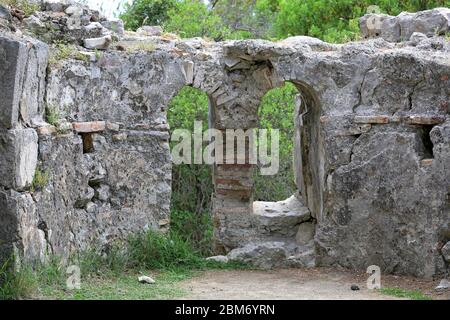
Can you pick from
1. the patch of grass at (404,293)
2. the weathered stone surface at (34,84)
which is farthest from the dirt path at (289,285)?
the weathered stone surface at (34,84)

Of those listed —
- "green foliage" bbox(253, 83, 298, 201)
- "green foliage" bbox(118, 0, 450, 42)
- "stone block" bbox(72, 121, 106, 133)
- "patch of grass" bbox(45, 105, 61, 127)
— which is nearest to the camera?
"patch of grass" bbox(45, 105, 61, 127)

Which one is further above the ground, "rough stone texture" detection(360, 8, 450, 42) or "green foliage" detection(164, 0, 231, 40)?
"green foliage" detection(164, 0, 231, 40)

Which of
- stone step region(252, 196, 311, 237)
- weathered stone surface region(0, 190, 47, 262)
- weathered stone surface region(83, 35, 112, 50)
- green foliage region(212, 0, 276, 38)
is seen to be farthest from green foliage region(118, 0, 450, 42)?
weathered stone surface region(0, 190, 47, 262)

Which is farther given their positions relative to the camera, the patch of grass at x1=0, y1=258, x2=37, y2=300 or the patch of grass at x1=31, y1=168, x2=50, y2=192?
the patch of grass at x1=31, y1=168, x2=50, y2=192

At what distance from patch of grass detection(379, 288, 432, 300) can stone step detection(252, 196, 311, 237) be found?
72.9 inches

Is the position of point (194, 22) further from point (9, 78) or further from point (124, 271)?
point (9, 78)

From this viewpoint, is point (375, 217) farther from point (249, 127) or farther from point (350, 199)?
point (249, 127)

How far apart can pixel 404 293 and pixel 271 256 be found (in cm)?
177

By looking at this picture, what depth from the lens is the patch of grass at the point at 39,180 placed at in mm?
6910

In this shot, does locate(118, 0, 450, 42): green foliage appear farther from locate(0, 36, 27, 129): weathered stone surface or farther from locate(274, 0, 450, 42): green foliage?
locate(0, 36, 27, 129): weathered stone surface

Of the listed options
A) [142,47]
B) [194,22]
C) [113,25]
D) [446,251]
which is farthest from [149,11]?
[446,251]

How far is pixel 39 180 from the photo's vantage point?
22.7 feet

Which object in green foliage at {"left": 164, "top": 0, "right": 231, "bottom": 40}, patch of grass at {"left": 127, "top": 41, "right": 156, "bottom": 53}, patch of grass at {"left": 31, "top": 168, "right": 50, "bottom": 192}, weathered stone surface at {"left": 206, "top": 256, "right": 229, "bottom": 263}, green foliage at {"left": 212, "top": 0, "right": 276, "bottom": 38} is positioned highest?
green foliage at {"left": 212, "top": 0, "right": 276, "bottom": 38}

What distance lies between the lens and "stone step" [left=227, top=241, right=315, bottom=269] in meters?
8.98
